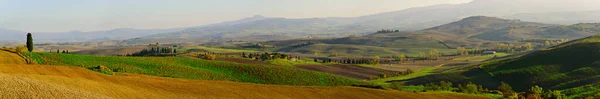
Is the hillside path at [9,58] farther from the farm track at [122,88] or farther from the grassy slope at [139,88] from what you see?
the grassy slope at [139,88]

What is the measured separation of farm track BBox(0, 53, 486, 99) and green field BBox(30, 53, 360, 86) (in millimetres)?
6753

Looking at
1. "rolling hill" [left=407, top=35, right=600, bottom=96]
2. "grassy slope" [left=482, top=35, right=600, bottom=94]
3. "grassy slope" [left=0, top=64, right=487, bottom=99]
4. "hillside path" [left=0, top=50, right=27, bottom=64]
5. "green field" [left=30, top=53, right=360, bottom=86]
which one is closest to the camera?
"grassy slope" [left=0, top=64, right=487, bottom=99]

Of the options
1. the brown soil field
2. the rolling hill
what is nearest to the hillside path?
the brown soil field

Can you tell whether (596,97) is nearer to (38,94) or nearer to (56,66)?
(38,94)

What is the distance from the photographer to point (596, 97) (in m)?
60.8

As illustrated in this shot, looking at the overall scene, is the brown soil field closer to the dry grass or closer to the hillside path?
the hillside path

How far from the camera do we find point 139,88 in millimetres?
52906

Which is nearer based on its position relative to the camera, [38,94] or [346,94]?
[38,94]

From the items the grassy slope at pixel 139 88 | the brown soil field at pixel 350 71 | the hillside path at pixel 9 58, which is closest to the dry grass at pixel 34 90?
the grassy slope at pixel 139 88

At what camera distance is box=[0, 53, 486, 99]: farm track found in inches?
1615

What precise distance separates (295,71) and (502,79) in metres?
55.3

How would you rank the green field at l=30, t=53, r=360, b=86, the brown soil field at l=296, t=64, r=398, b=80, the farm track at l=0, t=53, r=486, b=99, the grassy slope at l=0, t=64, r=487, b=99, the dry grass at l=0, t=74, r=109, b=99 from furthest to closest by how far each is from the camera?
1. the brown soil field at l=296, t=64, r=398, b=80
2. the green field at l=30, t=53, r=360, b=86
3. the grassy slope at l=0, t=64, r=487, b=99
4. the farm track at l=0, t=53, r=486, b=99
5. the dry grass at l=0, t=74, r=109, b=99

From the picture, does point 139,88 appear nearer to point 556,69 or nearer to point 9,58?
point 9,58

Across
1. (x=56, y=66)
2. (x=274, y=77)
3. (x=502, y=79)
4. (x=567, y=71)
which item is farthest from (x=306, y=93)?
(x=567, y=71)
